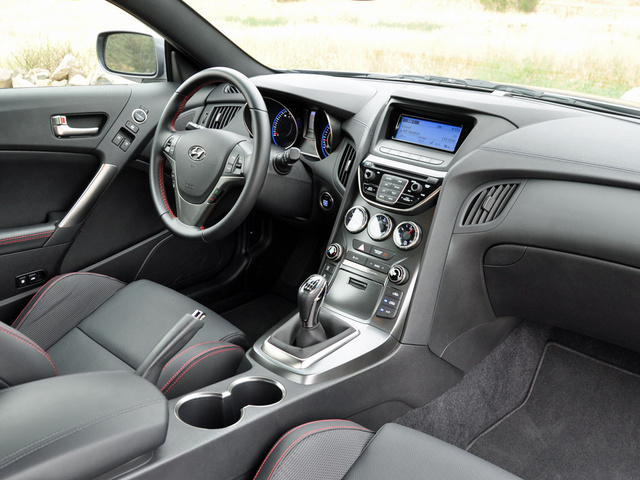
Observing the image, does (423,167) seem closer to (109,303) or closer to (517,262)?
(517,262)

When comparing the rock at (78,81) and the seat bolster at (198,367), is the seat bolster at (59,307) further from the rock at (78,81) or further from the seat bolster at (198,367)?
the rock at (78,81)

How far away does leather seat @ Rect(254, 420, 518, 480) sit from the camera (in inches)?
41.8

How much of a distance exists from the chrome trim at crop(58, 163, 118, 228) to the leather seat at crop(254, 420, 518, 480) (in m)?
1.21

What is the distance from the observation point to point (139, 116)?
214 centimetres

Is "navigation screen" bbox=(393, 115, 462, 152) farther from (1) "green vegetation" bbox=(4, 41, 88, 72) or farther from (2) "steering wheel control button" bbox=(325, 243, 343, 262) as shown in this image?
(1) "green vegetation" bbox=(4, 41, 88, 72)

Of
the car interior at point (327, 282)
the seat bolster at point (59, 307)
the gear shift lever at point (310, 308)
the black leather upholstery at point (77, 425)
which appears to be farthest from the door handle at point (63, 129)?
the black leather upholstery at point (77, 425)

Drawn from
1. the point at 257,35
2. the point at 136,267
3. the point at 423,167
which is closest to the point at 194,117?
the point at 257,35

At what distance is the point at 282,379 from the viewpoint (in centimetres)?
138

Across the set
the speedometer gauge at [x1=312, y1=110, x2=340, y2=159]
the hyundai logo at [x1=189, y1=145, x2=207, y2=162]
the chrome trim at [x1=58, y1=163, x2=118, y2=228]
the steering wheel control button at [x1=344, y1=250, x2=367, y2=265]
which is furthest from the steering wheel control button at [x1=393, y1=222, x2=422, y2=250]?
the chrome trim at [x1=58, y1=163, x2=118, y2=228]

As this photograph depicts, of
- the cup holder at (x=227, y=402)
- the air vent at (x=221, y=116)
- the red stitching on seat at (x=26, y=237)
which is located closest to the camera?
the cup holder at (x=227, y=402)

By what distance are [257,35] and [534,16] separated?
3.58 feet

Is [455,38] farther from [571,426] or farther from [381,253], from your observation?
[571,426]

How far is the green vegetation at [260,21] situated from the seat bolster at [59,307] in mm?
1175

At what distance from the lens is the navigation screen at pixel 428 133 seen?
166 cm
